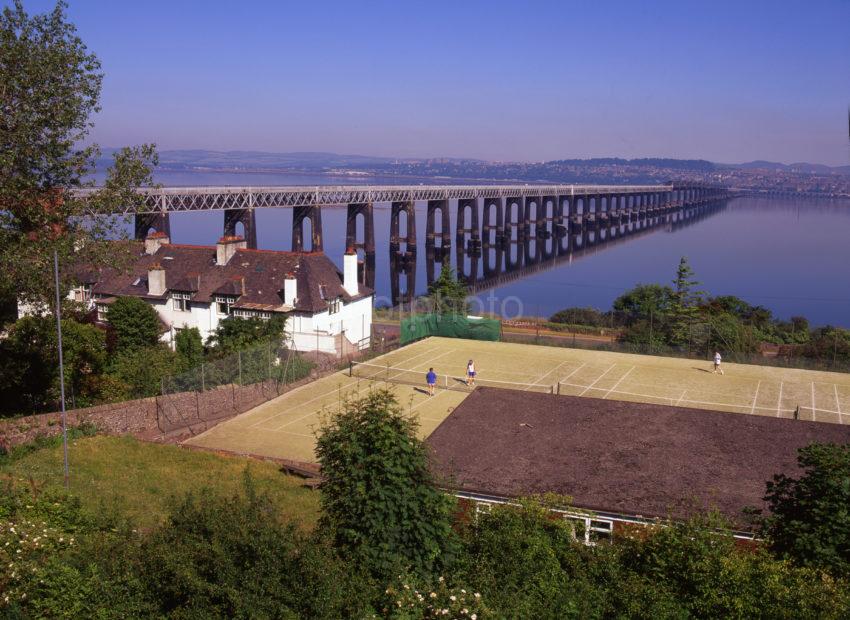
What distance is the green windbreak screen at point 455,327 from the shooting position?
1740 inches

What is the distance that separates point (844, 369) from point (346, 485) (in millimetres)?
32750

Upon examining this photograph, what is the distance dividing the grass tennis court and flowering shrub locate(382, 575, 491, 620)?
13.5 metres

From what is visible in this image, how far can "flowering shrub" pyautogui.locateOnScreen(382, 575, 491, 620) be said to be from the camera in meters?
10.4

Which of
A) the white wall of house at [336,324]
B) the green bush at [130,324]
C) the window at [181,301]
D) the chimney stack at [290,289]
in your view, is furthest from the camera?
the window at [181,301]

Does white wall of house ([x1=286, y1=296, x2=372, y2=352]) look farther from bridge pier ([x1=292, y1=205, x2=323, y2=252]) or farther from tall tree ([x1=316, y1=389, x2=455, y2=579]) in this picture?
bridge pier ([x1=292, y1=205, x2=323, y2=252])

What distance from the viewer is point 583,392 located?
3259 cm

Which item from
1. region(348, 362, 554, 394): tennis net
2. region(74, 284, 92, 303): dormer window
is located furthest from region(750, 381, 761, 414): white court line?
region(74, 284, 92, 303): dormer window

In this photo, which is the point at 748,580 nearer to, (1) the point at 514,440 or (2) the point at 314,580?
(2) the point at 314,580

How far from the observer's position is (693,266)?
371 feet

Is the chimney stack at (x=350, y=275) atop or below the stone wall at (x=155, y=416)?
atop

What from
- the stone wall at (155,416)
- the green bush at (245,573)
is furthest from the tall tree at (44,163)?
the green bush at (245,573)

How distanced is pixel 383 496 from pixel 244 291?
30552mm

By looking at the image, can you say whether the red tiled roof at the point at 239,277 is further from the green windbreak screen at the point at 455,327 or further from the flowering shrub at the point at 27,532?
the flowering shrub at the point at 27,532

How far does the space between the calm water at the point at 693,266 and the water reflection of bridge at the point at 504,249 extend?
76.2 inches
